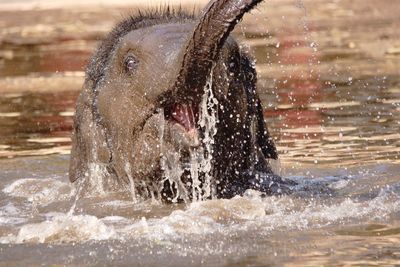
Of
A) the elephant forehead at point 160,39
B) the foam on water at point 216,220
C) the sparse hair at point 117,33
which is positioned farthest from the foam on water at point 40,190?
the elephant forehead at point 160,39

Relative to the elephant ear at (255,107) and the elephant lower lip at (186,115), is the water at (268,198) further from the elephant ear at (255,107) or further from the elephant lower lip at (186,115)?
the elephant lower lip at (186,115)

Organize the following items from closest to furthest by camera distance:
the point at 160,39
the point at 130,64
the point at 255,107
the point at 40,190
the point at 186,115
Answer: the point at 186,115 < the point at 160,39 < the point at 130,64 < the point at 255,107 < the point at 40,190

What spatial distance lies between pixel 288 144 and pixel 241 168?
11.0ft

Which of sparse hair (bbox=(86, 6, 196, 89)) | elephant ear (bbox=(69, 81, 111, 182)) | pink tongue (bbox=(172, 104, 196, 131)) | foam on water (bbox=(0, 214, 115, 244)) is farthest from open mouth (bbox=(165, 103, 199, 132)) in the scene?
sparse hair (bbox=(86, 6, 196, 89))

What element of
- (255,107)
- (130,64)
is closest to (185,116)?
(130,64)

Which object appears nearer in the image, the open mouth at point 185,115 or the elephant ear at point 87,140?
the open mouth at point 185,115

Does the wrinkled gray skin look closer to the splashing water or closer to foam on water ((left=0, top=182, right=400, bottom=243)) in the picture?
the splashing water

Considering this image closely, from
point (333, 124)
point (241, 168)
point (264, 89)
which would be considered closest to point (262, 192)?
point (241, 168)

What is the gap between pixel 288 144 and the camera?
515 inches

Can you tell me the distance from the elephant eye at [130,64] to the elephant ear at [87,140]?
0.57m

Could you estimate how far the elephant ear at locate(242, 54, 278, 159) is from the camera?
32.3 ft

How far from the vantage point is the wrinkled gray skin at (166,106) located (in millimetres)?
8469

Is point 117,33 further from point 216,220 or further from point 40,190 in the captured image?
point 216,220

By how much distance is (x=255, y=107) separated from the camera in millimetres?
9961
